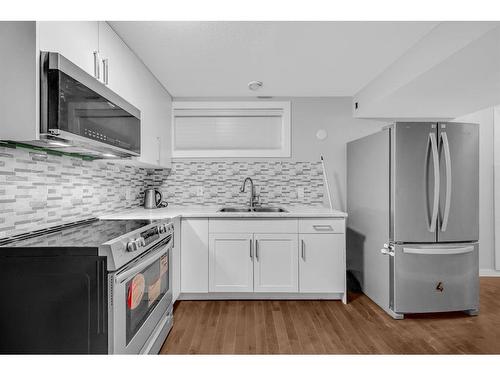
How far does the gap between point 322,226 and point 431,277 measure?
0.97m

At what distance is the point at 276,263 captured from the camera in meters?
2.74

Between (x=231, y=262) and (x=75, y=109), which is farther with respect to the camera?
(x=231, y=262)

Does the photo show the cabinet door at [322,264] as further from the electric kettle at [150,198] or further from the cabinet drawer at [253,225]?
the electric kettle at [150,198]

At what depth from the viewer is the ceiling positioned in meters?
1.93

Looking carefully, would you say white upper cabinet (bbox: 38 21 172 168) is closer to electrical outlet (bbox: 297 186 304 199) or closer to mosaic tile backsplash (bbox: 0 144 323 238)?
mosaic tile backsplash (bbox: 0 144 323 238)

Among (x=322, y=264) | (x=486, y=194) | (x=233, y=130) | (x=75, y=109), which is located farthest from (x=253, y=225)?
(x=486, y=194)

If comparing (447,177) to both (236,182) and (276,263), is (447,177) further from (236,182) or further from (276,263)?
(236,182)

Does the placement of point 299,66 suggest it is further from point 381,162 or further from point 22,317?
point 22,317

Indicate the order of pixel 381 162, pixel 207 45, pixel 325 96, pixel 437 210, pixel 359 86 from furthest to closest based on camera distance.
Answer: pixel 325 96, pixel 359 86, pixel 381 162, pixel 437 210, pixel 207 45

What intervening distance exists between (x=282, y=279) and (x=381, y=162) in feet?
4.58

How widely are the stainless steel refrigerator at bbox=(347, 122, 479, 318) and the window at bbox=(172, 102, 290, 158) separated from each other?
1.31m

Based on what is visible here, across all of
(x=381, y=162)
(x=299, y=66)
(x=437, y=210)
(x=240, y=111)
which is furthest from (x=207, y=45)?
(x=437, y=210)

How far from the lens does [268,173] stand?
343 cm

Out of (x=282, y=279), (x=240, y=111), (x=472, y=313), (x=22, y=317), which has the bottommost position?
(x=472, y=313)
